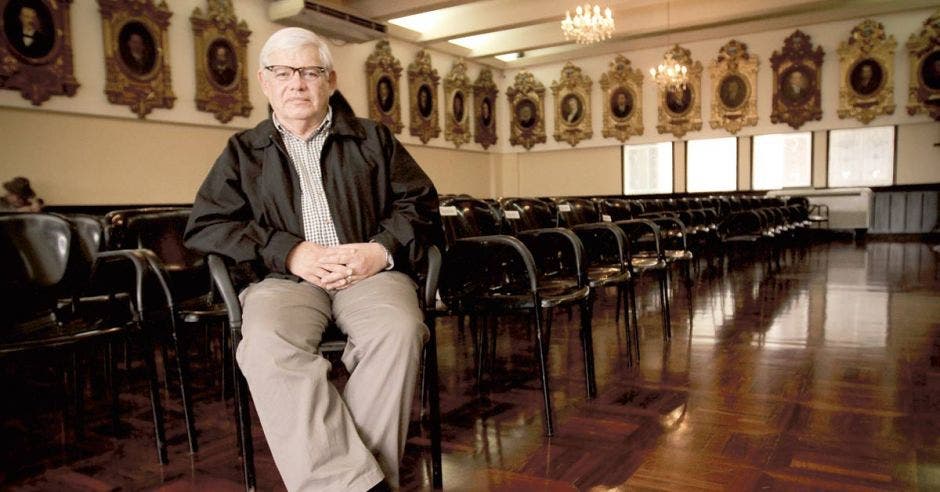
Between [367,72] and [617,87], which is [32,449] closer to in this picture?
[367,72]

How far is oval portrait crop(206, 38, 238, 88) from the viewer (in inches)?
300

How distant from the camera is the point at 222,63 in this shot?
776 cm

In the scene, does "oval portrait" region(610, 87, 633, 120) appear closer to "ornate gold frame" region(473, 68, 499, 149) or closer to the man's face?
"ornate gold frame" region(473, 68, 499, 149)

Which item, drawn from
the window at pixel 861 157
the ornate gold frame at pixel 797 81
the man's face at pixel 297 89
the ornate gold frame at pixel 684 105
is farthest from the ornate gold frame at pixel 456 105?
the man's face at pixel 297 89

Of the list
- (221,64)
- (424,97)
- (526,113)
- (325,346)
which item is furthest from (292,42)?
(526,113)

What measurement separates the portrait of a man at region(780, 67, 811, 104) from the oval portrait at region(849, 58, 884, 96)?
2.22ft

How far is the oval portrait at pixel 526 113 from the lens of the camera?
13383 millimetres

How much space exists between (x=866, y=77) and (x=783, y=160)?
1.82 meters

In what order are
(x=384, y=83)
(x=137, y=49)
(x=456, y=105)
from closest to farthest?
(x=137, y=49) < (x=384, y=83) < (x=456, y=105)

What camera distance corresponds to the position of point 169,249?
241cm

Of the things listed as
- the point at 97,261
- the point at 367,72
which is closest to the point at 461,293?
the point at 97,261

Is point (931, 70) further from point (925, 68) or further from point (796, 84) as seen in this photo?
point (796, 84)

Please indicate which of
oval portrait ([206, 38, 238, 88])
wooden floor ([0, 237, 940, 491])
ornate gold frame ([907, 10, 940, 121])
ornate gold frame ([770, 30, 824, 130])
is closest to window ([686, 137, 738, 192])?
ornate gold frame ([770, 30, 824, 130])

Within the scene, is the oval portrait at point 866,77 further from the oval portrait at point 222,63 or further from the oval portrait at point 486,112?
the oval portrait at point 222,63
